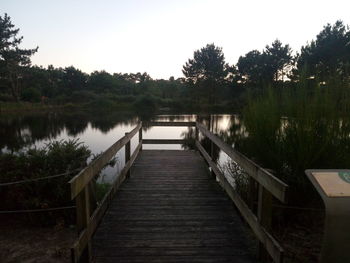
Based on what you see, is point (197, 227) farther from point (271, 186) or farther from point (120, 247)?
point (271, 186)

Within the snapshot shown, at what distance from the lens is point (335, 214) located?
78.8 inches

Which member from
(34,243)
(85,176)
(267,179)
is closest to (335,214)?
(267,179)

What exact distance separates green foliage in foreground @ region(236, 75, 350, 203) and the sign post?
1.64m

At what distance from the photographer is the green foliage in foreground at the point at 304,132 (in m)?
3.71

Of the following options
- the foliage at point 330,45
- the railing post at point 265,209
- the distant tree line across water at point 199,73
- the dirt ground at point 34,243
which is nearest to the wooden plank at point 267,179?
the railing post at point 265,209

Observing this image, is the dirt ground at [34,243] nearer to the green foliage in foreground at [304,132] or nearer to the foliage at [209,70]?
the green foliage in foreground at [304,132]

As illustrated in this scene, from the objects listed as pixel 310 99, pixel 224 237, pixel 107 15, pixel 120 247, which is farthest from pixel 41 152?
pixel 107 15

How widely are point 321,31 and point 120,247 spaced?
3969cm

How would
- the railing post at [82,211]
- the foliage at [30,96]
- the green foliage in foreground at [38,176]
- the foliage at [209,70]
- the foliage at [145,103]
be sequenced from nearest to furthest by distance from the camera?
the railing post at [82,211]
the green foliage in foreground at [38,176]
the foliage at [30,96]
the foliage at [145,103]
the foliage at [209,70]

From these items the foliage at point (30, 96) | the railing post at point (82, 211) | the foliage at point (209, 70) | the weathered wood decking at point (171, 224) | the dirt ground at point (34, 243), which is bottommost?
the dirt ground at point (34, 243)

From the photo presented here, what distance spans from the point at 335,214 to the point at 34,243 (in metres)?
4.13

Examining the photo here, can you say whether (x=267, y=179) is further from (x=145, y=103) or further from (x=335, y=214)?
(x=145, y=103)

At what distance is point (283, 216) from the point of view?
4.21m

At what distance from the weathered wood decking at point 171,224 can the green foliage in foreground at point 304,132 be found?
3.46 ft
